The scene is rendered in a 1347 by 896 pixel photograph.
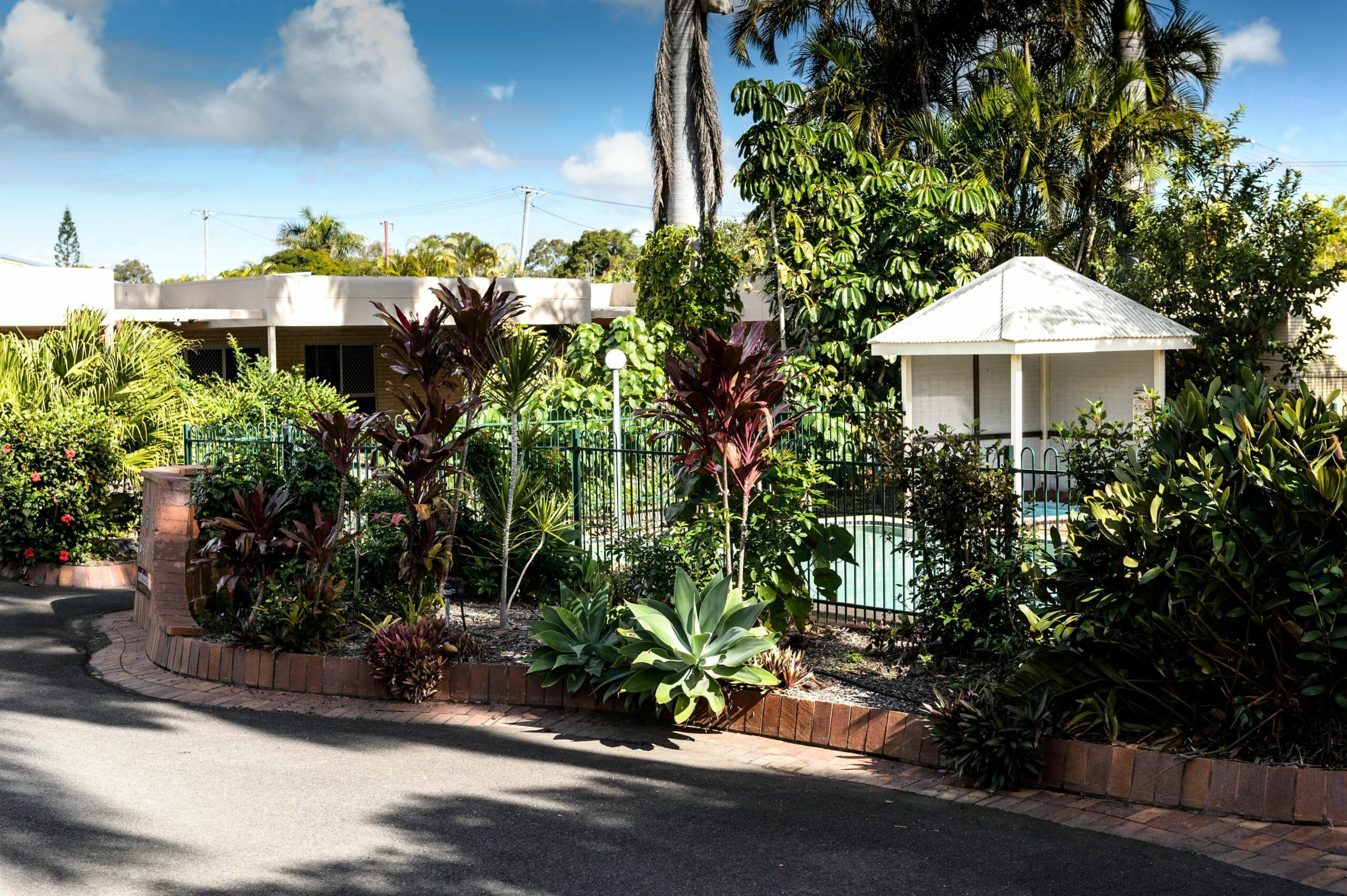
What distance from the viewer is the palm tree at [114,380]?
1283cm

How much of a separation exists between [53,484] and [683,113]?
15018 mm

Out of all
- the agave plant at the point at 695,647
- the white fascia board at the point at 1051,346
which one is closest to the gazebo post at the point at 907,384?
the white fascia board at the point at 1051,346

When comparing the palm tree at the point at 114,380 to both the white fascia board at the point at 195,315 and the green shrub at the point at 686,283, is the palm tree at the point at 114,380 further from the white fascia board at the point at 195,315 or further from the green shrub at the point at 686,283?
the green shrub at the point at 686,283

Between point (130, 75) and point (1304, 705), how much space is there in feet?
149

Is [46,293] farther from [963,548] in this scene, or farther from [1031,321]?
[963,548]

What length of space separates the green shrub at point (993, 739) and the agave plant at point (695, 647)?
1107 millimetres

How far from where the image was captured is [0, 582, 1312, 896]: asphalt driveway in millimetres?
4547

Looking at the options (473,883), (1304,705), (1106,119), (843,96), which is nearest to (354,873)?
(473,883)

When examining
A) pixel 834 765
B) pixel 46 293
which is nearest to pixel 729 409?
pixel 834 765

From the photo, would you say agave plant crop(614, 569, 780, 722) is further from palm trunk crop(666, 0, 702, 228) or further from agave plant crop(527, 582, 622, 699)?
palm trunk crop(666, 0, 702, 228)

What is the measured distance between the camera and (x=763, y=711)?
6609 millimetres

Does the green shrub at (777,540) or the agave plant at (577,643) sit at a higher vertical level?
the green shrub at (777,540)

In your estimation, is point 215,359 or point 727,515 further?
point 215,359

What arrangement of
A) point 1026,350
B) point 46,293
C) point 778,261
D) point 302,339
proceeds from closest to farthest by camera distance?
point 1026,350 < point 778,261 < point 46,293 < point 302,339
